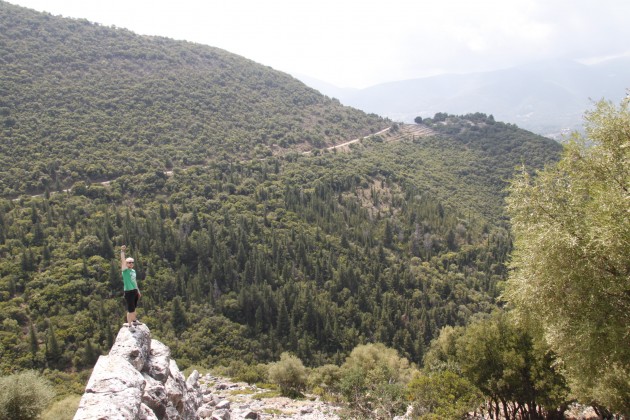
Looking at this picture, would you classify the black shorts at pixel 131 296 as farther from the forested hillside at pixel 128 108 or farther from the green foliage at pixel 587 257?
the forested hillside at pixel 128 108

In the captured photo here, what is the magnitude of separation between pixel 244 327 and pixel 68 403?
1593 inches

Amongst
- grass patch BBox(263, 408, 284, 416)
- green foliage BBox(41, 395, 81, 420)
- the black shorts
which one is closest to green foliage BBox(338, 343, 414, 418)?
grass patch BBox(263, 408, 284, 416)

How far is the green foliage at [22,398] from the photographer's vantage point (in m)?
26.8

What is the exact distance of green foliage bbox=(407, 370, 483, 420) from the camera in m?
22.4

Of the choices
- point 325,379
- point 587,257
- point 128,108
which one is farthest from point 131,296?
point 128,108

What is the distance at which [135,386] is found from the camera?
1438cm

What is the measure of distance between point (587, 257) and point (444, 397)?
13.4 meters

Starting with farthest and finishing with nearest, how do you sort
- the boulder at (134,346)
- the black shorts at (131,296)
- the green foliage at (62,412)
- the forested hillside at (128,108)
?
the forested hillside at (128,108) → the green foliage at (62,412) → the black shorts at (131,296) → the boulder at (134,346)

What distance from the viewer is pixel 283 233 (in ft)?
301

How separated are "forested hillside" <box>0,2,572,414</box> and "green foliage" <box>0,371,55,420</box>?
23849mm

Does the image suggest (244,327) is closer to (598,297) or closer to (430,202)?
(598,297)

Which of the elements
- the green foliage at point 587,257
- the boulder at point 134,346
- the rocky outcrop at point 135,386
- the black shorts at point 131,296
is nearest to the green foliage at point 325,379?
the rocky outcrop at point 135,386

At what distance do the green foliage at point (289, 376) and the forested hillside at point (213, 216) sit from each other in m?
14.4

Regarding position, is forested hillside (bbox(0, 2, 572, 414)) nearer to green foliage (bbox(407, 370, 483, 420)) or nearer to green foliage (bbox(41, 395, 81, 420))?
green foliage (bbox(41, 395, 81, 420))
